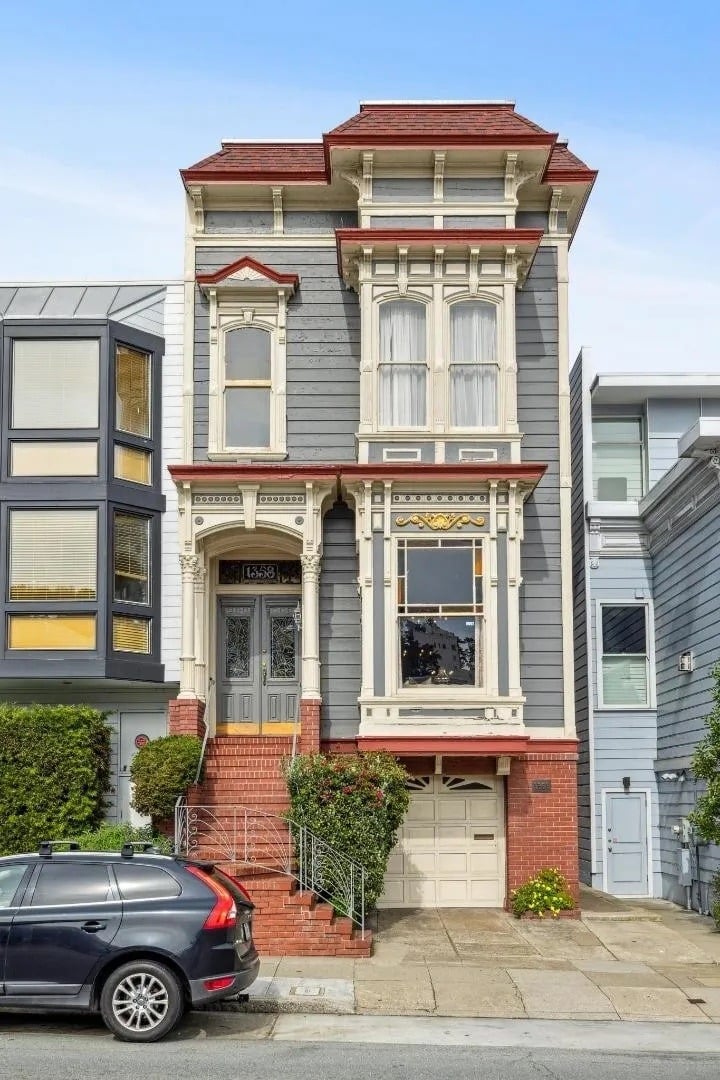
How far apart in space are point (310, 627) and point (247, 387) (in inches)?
147

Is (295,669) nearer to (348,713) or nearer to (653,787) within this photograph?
(348,713)

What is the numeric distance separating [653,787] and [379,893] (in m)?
7.51

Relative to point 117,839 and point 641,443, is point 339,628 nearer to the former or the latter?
point 117,839

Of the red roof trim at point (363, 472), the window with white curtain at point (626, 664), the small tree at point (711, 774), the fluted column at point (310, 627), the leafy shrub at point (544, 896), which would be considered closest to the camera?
the small tree at point (711, 774)

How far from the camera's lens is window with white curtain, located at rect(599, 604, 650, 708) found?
73.1 ft

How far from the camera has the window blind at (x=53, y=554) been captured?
19.0 meters

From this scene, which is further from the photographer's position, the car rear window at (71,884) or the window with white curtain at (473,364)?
the window with white curtain at (473,364)

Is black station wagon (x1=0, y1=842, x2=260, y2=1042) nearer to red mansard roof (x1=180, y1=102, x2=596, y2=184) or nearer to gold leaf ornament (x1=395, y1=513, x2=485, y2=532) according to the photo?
gold leaf ornament (x1=395, y1=513, x2=485, y2=532)

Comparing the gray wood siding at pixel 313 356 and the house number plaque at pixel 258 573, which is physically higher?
the gray wood siding at pixel 313 356

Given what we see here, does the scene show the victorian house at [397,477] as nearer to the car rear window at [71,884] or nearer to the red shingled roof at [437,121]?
the red shingled roof at [437,121]

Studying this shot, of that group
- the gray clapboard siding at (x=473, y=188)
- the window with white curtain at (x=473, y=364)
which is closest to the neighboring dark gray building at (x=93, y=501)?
the window with white curtain at (x=473, y=364)

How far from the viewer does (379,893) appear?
1608cm

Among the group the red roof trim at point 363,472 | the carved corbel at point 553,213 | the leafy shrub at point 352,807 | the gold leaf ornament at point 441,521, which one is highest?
the carved corbel at point 553,213

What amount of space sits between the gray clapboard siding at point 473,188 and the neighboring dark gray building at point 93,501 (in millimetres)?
4335
